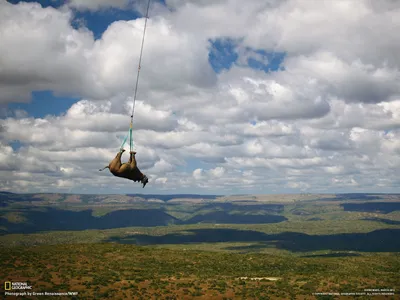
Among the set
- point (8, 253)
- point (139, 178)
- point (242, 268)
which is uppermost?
point (139, 178)

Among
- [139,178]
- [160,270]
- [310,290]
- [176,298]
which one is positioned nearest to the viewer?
[139,178]

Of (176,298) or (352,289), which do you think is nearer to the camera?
(176,298)

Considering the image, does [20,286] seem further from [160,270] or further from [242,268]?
[242,268]

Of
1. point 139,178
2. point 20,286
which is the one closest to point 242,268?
point 20,286

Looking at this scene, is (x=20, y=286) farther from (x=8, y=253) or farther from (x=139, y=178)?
(x=139, y=178)

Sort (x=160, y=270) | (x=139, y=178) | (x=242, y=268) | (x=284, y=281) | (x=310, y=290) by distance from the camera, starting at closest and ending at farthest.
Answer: (x=139, y=178) < (x=310, y=290) < (x=284, y=281) < (x=160, y=270) < (x=242, y=268)

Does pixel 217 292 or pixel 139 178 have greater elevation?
pixel 139 178
